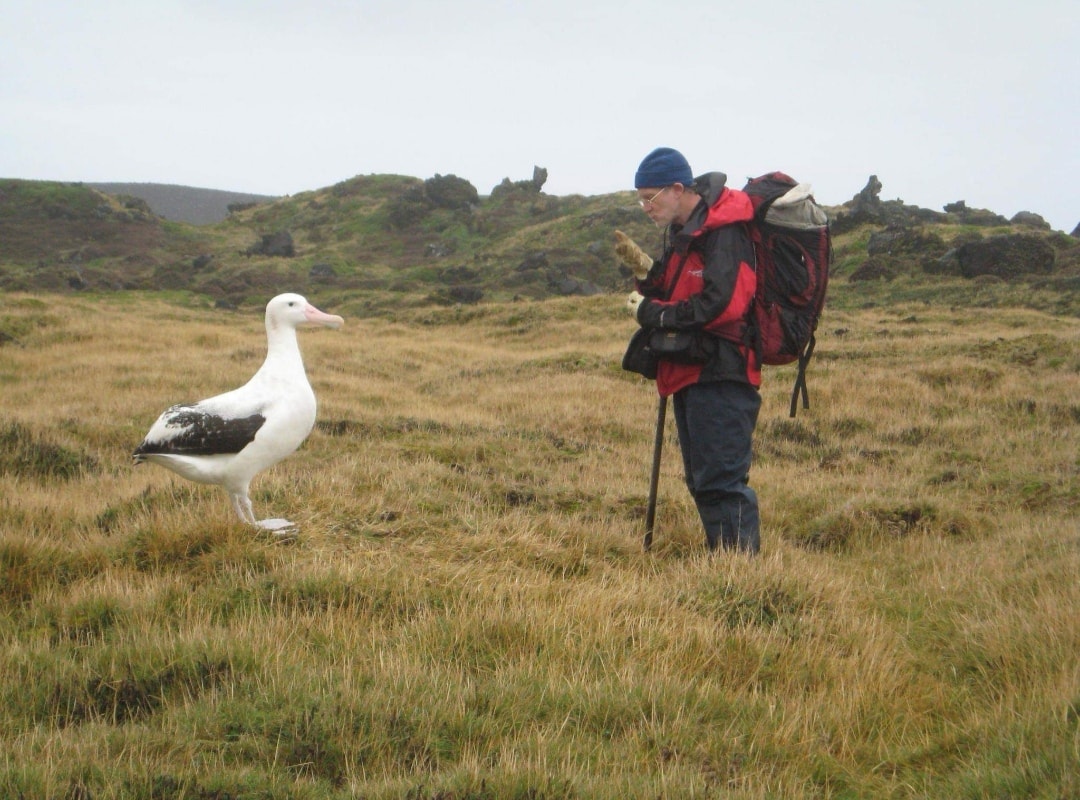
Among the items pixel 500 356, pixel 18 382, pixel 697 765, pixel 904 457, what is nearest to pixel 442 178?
pixel 500 356

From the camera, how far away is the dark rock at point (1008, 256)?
2931cm

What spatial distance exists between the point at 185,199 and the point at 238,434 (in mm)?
115054

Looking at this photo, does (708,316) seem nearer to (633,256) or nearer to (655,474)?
(633,256)

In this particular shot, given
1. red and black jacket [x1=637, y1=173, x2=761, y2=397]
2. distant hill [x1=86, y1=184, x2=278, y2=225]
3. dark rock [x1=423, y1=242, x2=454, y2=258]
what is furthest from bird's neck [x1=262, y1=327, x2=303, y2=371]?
distant hill [x1=86, y1=184, x2=278, y2=225]

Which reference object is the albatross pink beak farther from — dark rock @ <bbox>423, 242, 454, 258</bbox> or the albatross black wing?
dark rock @ <bbox>423, 242, 454, 258</bbox>

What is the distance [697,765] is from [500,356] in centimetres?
1747

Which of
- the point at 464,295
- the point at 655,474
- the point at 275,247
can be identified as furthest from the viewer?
the point at 275,247

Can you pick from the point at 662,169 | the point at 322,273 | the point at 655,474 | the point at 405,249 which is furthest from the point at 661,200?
the point at 405,249

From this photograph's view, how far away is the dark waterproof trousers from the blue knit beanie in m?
1.10

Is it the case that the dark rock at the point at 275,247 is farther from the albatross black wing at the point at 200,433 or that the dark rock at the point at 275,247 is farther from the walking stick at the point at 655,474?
the walking stick at the point at 655,474

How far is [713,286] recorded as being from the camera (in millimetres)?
5043

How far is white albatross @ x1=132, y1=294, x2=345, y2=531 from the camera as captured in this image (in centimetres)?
536

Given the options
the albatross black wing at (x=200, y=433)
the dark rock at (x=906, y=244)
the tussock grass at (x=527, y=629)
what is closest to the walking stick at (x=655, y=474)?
the tussock grass at (x=527, y=629)

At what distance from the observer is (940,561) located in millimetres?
5926
